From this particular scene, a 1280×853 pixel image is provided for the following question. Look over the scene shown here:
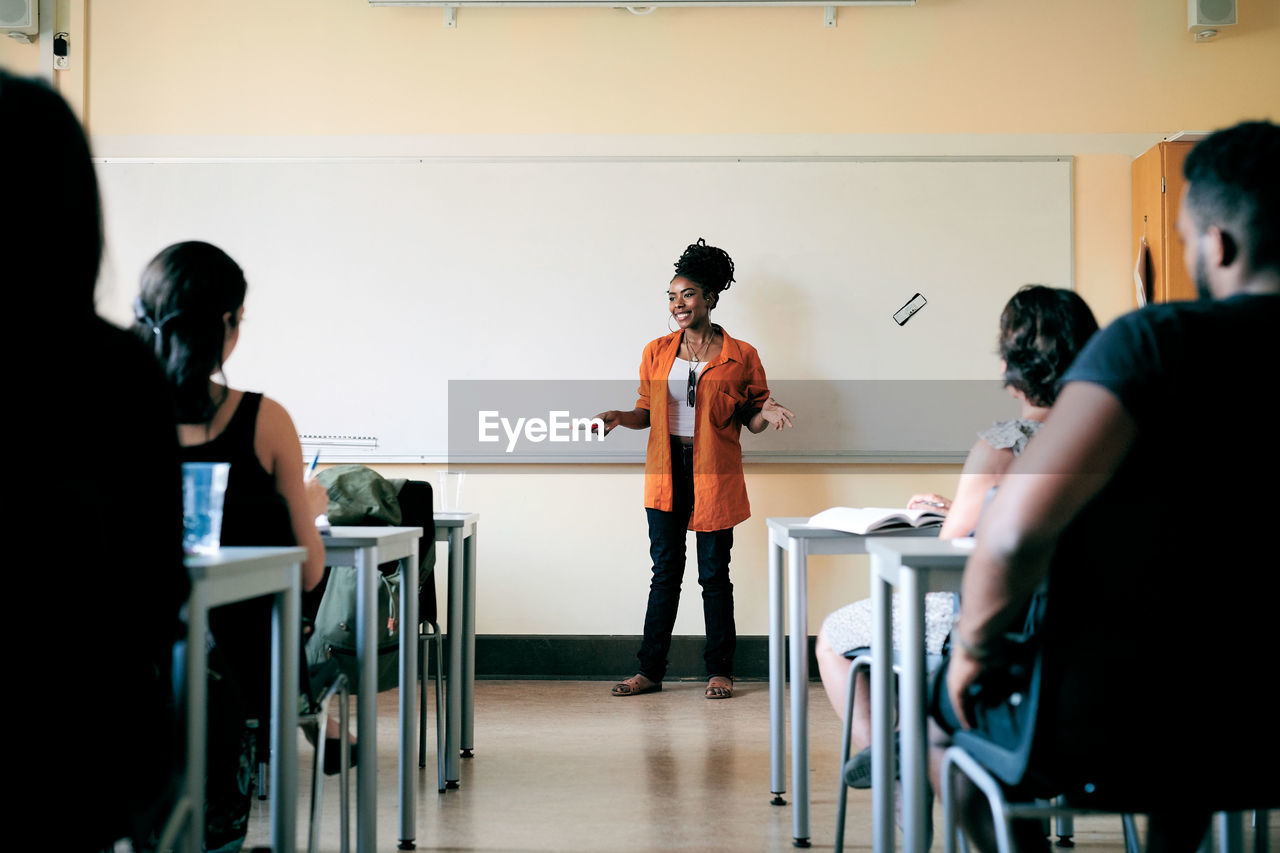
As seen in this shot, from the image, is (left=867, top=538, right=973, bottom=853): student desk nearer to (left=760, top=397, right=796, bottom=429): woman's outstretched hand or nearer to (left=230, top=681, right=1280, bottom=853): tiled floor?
(left=230, top=681, right=1280, bottom=853): tiled floor

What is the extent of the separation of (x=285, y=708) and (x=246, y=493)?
365mm

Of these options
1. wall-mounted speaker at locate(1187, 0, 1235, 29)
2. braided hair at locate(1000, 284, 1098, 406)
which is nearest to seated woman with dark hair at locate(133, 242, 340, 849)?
braided hair at locate(1000, 284, 1098, 406)

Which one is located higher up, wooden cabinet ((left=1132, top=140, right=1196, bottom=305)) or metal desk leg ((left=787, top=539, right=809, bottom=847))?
wooden cabinet ((left=1132, top=140, right=1196, bottom=305))

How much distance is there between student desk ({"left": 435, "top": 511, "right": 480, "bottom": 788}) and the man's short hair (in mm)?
2083

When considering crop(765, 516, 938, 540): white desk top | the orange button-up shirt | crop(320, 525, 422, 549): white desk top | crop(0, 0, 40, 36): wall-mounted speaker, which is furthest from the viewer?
crop(0, 0, 40, 36): wall-mounted speaker

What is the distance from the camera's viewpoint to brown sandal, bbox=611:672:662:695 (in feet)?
12.7

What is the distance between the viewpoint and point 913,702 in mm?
1444

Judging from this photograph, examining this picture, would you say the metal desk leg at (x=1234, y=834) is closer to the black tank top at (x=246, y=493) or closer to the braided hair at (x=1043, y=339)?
the braided hair at (x=1043, y=339)

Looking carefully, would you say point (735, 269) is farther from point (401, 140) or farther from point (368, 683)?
point (368, 683)

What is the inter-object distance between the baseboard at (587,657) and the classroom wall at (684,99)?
2.4 inches

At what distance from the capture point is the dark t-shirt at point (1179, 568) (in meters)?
1.03

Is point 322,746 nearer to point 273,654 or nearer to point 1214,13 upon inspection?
point 273,654

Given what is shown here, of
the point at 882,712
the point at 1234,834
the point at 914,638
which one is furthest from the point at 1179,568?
the point at 1234,834

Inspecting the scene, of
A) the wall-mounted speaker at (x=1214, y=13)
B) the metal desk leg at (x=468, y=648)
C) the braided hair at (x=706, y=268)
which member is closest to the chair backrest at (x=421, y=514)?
the metal desk leg at (x=468, y=648)
